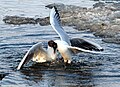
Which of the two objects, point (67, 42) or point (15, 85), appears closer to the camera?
point (15, 85)

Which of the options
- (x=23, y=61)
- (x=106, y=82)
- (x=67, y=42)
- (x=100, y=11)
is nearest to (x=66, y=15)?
(x=100, y=11)

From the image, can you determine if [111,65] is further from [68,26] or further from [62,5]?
[62,5]

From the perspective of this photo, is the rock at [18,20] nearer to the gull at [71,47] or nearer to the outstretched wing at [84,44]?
the gull at [71,47]

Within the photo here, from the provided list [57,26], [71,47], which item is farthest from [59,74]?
[57,26]

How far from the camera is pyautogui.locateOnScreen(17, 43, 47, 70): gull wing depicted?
9.44 metres

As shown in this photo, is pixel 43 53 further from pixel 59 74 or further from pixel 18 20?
pixel 18 20

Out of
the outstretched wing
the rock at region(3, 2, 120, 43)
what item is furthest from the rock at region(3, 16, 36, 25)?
the outstretched wing

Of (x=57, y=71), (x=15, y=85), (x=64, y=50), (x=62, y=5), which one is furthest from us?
(x=62, y=5)

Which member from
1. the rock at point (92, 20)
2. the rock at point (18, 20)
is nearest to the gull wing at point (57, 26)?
the rock at point (92, 20)

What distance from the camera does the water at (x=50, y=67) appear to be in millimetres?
8242

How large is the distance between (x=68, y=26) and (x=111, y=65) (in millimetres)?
5119

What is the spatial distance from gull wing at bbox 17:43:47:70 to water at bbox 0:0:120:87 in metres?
0.14

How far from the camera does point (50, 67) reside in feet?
31.3

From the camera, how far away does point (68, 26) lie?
566 inches
